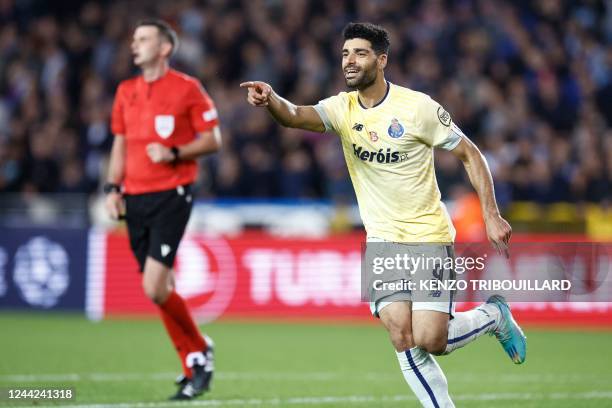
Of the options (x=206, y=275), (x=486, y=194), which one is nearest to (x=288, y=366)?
(x=486, y=194)

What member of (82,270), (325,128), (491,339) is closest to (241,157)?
(82,270)

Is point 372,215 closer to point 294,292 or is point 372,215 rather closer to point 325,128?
point 325,128

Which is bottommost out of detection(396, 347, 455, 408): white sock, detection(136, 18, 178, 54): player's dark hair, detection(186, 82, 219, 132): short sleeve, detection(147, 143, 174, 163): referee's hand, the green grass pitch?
the green grass pitch

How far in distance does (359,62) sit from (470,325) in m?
1.69

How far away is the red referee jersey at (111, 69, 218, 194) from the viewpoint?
27.5 feet

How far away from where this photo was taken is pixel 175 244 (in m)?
8.28

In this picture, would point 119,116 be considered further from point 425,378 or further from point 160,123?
point 425,378

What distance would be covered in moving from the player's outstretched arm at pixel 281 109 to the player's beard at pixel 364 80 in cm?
31

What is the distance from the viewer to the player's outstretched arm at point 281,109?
20.8ft

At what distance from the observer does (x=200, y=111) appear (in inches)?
335

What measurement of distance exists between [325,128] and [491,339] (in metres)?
6.97

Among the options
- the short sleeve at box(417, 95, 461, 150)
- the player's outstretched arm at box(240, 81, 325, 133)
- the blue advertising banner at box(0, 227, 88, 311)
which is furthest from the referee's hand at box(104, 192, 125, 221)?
the blue advertising banner at box(0, 227, 88, 311)

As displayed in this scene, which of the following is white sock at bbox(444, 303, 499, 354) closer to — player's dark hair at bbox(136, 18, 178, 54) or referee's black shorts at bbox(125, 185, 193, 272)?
referee's black shorts at bbox(125, 185, 193, 272)

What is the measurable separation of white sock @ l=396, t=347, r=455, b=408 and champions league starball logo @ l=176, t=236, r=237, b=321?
336 inches
